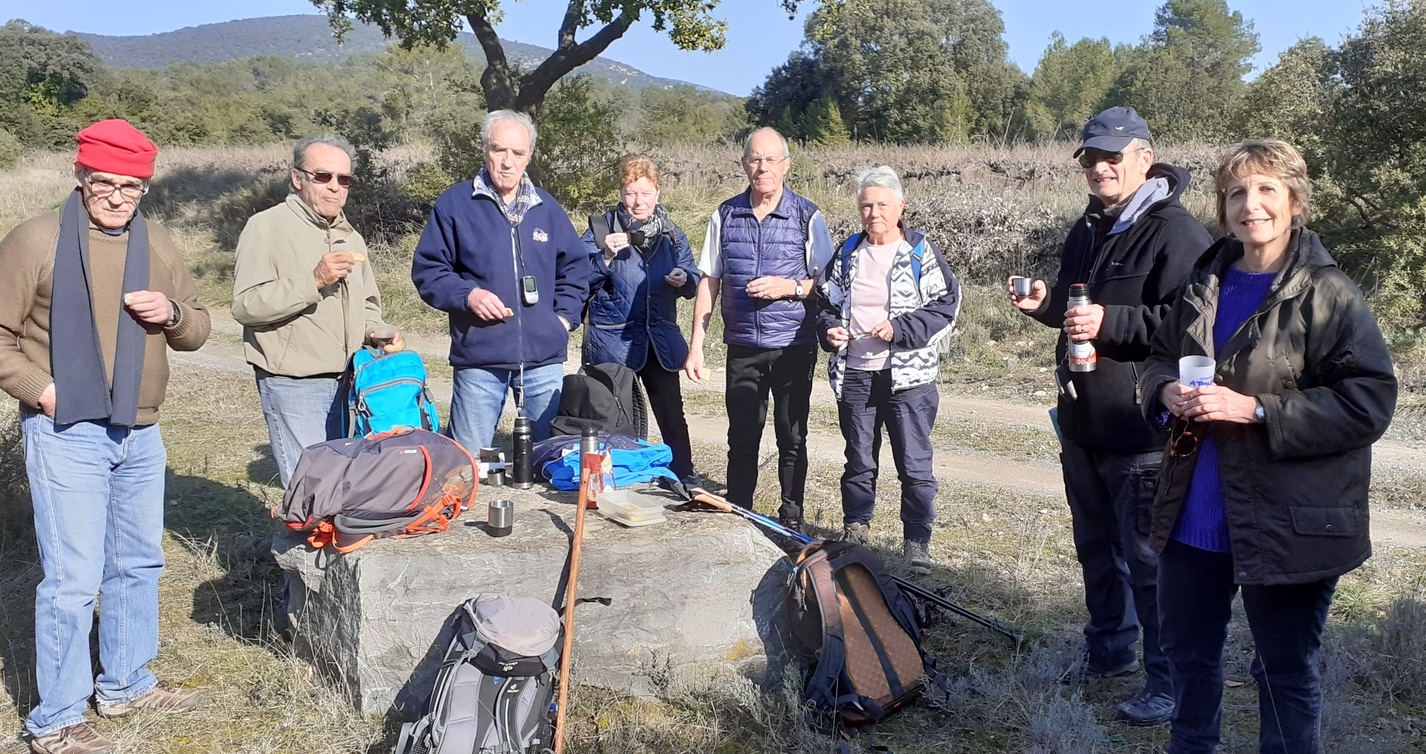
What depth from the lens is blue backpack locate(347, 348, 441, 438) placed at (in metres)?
4.22

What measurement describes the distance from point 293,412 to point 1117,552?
3341 millimetres

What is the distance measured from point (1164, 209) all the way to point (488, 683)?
2737 mm

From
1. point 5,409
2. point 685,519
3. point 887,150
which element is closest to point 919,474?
point 685,519

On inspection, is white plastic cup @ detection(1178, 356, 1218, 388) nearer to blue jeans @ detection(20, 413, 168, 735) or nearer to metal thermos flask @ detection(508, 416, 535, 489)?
metal thermos flask @ detection(508, 416, 535, 489)

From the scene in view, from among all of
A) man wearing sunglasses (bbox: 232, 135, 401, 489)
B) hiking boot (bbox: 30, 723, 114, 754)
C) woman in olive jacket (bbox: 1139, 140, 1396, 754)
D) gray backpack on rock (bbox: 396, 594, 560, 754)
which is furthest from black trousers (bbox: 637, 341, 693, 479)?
woman in olive jacket (bbox: 1139, 140, 1396, 754)

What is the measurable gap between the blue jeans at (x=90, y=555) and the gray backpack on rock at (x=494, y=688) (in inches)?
46.0

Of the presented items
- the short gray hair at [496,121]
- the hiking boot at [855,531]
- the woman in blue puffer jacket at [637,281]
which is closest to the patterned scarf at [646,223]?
the woman in blue puffer jacket at [637,281]

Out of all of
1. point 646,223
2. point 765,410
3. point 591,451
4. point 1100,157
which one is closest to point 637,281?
point 646,223

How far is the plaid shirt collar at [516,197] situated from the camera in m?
4.54

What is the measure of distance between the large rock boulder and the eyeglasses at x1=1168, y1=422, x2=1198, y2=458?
5.47 ft

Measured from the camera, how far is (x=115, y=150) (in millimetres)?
3193

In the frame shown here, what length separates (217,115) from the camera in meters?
37.2

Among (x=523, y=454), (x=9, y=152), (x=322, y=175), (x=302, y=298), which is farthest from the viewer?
(x=9, y=152)

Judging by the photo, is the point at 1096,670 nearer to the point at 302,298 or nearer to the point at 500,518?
the point at 500,518
